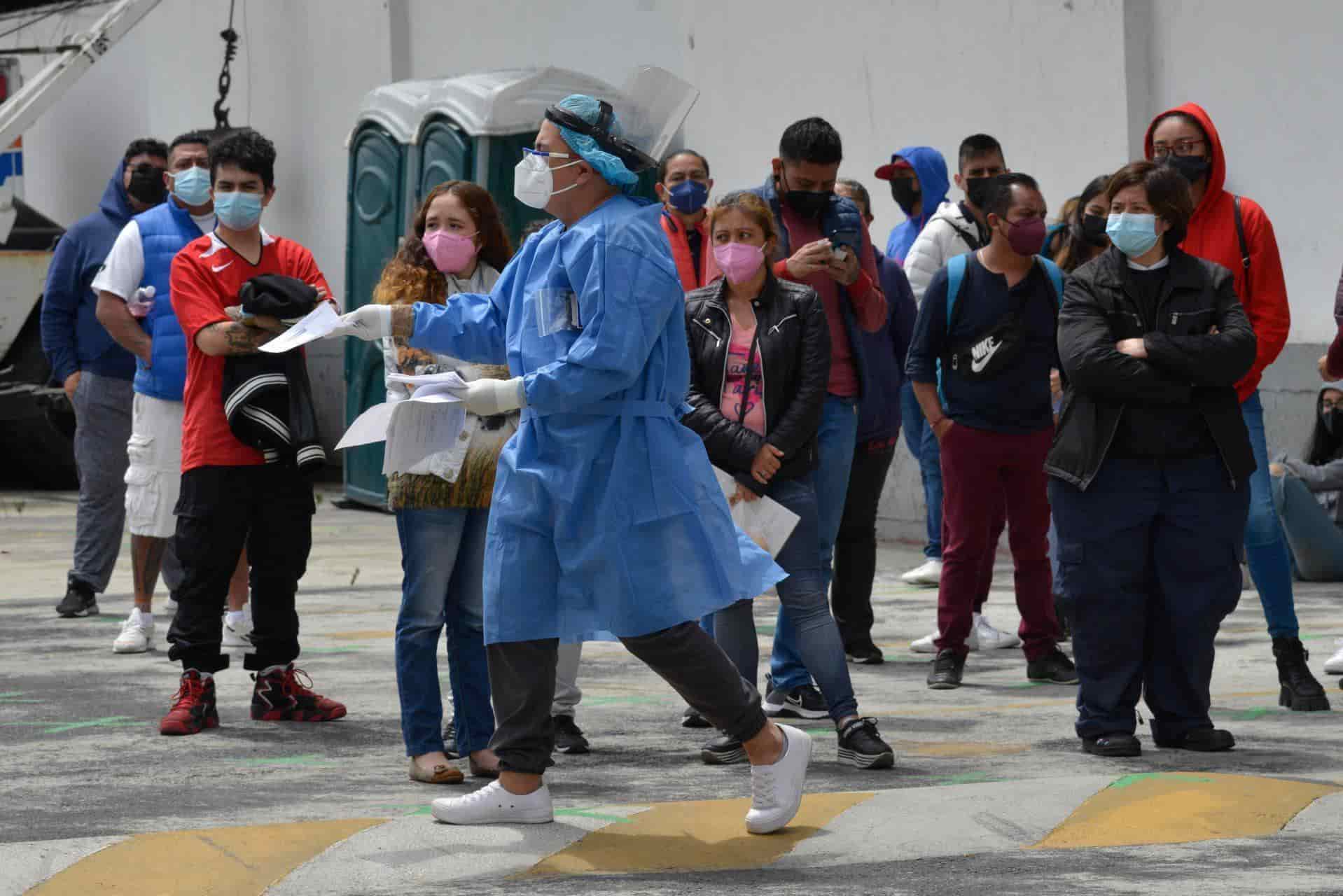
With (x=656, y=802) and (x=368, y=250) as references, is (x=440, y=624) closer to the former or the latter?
(x=656, y=802)

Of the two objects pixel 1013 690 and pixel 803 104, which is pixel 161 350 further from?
pixel 803 104

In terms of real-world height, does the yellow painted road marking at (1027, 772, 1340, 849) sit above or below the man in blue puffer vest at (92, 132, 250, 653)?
below

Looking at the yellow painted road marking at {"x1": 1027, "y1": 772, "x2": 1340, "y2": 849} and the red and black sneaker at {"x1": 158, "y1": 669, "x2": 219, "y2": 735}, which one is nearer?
the yellow painted road marking at {"x1": 1027, "y1": 772, "x2": 1340, "y2": 849}

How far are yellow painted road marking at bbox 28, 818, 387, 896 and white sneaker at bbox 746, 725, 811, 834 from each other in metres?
0.94

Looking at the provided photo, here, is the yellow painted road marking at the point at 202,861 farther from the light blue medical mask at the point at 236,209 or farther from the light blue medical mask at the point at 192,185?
the light blue medical mask at the point at 192,185

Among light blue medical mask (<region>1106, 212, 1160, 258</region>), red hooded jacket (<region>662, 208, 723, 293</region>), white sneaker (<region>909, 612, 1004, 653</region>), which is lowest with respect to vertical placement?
white sneaker (<region>909, 612, 1004, 653</region>)

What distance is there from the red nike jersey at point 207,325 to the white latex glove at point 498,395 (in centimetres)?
197

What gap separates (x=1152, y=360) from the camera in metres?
6.15

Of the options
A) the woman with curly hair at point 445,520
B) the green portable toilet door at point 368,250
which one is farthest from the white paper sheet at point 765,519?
the green portable toilet door at point 368,250

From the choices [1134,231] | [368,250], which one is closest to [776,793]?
[1134,231]

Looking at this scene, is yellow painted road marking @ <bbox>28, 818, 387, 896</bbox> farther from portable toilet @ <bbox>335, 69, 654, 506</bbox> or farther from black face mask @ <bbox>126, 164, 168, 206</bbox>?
portable toilet @ <bbox>335, 69, 654, 506</bbox>

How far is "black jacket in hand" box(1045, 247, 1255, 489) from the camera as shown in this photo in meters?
6.16

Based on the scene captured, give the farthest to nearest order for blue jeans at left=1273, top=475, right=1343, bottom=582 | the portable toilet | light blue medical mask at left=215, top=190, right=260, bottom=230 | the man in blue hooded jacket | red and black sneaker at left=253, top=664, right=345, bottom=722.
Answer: the portable toilet, blue jeans at left=1273, top=475, right=1343, bottom=582, the man in blue hooded jacket, red and black sneaker at left=253, top=664, right=345, bottom=722, light blue medical mask at left=215, top=190, right=260, bottom=230

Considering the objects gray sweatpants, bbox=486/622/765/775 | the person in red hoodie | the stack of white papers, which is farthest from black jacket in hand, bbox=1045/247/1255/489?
the stack of white papers
